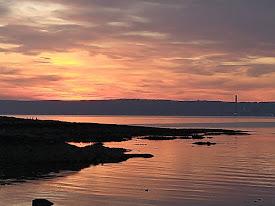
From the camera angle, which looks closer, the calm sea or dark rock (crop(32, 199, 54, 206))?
dark rock (crop(32, 199, 54, 206))

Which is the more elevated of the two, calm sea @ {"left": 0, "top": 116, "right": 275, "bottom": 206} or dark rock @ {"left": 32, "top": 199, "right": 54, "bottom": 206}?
dark rock @ {"left": 32, "top": 199, "right": 54, "bottom": 206}

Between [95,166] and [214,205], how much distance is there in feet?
68.5

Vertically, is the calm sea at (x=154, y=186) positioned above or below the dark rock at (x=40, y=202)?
below

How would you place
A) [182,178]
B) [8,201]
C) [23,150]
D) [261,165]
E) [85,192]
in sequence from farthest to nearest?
[23,150], [261,165], [182,178], [85,192], [8,201]

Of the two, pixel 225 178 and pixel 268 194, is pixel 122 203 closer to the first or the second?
pixel 268 194

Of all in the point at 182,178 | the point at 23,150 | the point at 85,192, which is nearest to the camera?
the point at 85,192

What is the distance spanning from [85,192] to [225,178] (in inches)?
589

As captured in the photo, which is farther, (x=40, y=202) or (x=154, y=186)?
(x=154, y=186)

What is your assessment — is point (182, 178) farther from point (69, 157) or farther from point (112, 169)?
point (69, 157)

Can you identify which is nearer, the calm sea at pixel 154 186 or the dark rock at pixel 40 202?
the dark rock at pixel 40 202

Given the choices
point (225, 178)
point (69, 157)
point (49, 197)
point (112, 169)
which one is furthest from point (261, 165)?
point (49, 197)

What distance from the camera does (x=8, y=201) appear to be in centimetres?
2795

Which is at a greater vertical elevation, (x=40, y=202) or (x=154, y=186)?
(x=40, y=202)

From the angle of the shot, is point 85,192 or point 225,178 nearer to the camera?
point 85,192
